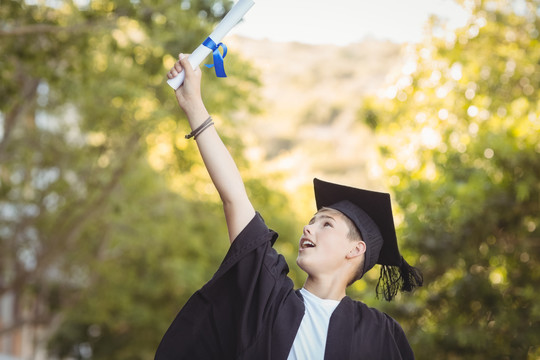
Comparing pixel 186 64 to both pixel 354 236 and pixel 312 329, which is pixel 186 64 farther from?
pixel 312 329

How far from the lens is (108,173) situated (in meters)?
14.8

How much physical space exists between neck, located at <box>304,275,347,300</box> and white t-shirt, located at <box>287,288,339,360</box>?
0.02 metres

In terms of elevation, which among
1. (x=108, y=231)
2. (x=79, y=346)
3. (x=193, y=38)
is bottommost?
(x=79, y=346)

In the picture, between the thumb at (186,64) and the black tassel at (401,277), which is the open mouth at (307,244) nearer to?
the black tassel at (401,277)

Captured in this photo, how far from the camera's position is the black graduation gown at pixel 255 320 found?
254 cm

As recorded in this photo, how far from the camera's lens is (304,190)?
3003cm

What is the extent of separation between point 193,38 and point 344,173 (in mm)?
66498

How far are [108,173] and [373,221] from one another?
488 inches

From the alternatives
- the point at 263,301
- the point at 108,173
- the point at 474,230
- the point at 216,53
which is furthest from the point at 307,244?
the point at 108,173

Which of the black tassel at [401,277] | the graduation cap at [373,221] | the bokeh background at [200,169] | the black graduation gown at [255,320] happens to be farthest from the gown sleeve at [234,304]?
the bokeh background at [200,169]

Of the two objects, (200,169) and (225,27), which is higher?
(200,169)

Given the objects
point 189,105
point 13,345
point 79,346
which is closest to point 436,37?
point 189,105

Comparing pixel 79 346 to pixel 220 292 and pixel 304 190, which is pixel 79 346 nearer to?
pixel 304 190

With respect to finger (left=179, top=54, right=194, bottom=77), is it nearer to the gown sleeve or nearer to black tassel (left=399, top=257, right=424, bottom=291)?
the gown sleeve
